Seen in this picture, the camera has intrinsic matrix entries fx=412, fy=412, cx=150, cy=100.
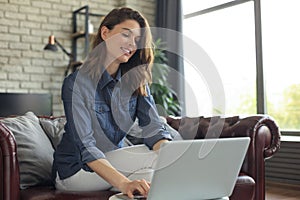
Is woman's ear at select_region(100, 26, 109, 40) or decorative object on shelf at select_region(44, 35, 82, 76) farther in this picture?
decorative object on shelf at select_region(44, 35, 82, 76)

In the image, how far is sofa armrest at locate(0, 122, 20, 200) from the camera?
1454 millimetres

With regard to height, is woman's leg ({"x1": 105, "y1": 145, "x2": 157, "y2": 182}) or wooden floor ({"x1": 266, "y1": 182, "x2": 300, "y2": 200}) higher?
woman's leg ({"x1": 105, "y1": 145, "x2": 157, "y2": 182})

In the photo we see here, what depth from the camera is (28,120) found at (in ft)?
6.21

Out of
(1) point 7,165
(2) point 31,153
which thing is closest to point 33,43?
→ (2) point 31,153

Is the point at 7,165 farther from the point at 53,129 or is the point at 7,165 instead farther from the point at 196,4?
the point at 196,4

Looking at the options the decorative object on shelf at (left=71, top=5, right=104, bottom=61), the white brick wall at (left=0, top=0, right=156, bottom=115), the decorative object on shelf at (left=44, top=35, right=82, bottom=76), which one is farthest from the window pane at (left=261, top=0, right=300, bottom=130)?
the white brick wall at (left=0, top=0, right=156, bottom=115)

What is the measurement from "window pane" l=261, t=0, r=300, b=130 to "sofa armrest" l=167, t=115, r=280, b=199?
201 cm

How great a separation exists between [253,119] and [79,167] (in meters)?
0.95

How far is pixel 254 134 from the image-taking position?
2.00 metres

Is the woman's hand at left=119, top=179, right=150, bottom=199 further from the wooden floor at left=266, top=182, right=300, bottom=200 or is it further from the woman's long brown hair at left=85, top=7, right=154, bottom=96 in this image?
the wooden floor at left=266, top=182, right=300, bottom=200

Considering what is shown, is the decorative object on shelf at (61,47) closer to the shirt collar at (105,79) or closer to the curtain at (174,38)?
the curtain at (174,38)

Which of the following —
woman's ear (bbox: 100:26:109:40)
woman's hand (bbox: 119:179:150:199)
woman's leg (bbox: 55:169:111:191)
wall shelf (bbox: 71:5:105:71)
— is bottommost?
woman's leg (bbox: 55:169:111:191)

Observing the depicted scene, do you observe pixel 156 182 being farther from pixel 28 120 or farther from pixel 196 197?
pixel 28 120

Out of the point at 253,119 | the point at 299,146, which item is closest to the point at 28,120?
the point at 253,119
